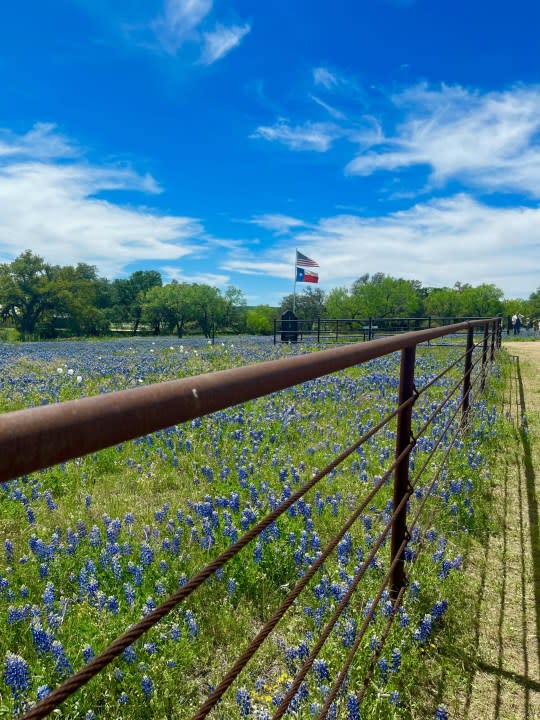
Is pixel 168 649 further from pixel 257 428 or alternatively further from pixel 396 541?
pixel 257 428

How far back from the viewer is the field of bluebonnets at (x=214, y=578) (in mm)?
2127

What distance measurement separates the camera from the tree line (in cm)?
6178

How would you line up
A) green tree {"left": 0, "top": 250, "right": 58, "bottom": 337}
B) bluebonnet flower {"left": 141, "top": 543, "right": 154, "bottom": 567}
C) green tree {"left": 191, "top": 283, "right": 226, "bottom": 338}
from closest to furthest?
1. bluebonnet flower {"left": 141, "top": 543, "right": 154, "bottom": 567}
2. green tree {"left": 0, "top": 250, "right": 58, "bottom": 337}
3. green tree {"left": 191, "top": 283, "right": 226, "bottom": 338}

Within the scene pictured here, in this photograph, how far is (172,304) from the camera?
7756 centimetres

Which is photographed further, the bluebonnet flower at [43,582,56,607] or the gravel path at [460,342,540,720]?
the bluebonnet flower at [43,582,56,607]

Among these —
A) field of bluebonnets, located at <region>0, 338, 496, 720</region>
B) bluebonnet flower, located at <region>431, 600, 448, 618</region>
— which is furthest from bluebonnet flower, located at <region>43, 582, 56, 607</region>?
bluebonnet flower, located at <region>431, 600, 448, 618</region>

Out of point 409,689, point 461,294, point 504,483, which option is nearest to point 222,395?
point 409,689

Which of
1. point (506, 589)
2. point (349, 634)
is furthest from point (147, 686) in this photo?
point (506, 589)

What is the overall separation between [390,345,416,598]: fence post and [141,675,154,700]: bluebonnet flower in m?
1.29

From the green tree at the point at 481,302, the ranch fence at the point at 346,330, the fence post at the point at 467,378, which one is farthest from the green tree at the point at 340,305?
the fence post at the point at 467,378

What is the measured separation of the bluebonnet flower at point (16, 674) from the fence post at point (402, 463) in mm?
1742

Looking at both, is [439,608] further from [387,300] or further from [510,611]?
[387,300]

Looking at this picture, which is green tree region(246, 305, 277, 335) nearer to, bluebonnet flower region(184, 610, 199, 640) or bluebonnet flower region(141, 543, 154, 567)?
bluebonnet flower region(141, 543, 154, 567)

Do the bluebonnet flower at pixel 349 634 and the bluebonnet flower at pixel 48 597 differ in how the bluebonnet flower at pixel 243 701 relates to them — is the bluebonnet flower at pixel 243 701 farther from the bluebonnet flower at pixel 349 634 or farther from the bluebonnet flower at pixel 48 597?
the bluebonnet flower at pixel 48 597
